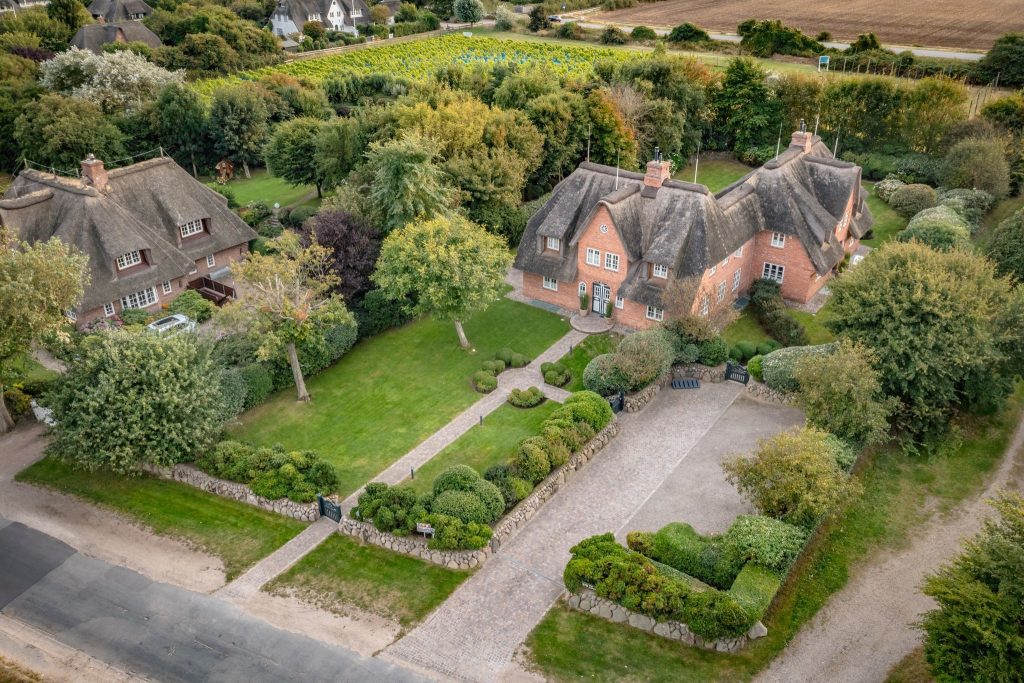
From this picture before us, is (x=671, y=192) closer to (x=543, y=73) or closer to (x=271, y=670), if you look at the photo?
(x=543, y=73)

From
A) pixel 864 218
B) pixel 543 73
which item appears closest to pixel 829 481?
pixel 864 218

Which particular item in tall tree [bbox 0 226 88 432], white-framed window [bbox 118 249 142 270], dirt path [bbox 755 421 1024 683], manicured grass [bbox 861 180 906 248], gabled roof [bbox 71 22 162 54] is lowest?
dirt path [bbox 755 421 1024 683]

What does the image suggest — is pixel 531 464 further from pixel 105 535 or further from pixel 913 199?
pixel 913 199

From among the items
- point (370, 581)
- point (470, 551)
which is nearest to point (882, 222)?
point (470, 551)

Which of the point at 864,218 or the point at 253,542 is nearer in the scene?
the point at 253,542

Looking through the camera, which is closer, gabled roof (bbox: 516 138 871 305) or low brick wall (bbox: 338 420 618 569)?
low brick wall (bbox: 338 420 618 569)

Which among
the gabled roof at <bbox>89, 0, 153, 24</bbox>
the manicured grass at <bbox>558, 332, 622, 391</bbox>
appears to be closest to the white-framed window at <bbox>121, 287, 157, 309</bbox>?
the manicured grass at <bbox>558, 332, 622, 391</bbox>

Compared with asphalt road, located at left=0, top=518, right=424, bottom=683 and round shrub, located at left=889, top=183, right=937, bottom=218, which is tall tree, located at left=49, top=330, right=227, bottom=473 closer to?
asphalt road, located at left=0, top=518, right=424, bottom=683
